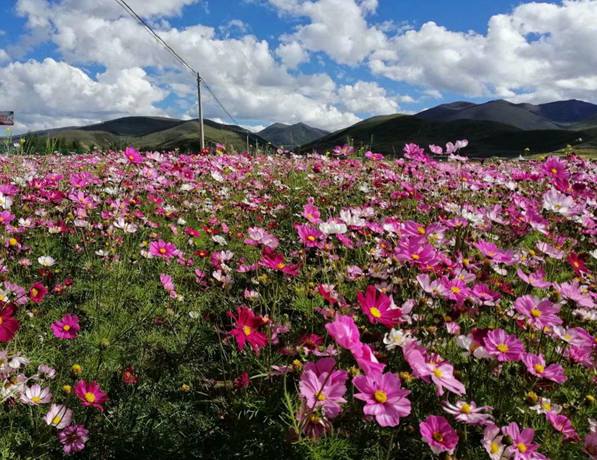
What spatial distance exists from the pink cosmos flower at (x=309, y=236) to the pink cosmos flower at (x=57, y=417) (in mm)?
1225

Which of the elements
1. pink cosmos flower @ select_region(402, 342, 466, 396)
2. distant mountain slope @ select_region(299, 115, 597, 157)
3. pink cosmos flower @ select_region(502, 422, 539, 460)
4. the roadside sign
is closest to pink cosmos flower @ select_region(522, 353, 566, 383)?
pink cosmos flower @ select_region(502, 422, 539, 460)

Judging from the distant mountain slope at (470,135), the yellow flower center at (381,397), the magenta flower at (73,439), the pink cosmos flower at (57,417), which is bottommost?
the magenta flower at (73,439)

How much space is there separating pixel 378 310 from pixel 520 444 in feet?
1.97

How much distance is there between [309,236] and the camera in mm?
2410

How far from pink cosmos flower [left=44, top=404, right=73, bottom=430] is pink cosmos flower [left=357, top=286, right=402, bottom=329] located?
1269 millimetres

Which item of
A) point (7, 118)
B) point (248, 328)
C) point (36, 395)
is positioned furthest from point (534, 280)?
point (7, 118)

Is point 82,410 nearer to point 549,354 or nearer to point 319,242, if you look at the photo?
point 319,242

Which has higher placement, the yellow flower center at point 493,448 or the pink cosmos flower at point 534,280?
the pink cosmos flower at point 534,280

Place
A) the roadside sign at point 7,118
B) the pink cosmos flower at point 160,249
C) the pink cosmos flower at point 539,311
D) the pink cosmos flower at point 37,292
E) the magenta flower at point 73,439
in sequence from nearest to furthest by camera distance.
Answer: the pink cosmos flower at point 539,311
the magenta flower at point 73,439
the pink cosmos flower at point 37,292
the pink cosmos flower at point 160,249
the roadside sign at point 7,118

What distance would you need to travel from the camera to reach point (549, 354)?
2.28 meters

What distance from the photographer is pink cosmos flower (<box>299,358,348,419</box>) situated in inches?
54.2

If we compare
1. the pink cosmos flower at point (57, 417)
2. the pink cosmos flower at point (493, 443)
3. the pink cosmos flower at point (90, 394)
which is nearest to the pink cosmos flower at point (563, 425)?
the pink cosmos flower at point (493, 443)

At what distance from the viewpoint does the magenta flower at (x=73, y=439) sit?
184cm

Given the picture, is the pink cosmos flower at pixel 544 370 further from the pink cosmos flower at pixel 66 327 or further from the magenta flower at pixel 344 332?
the pink cosmos flower at pixel 66 327
